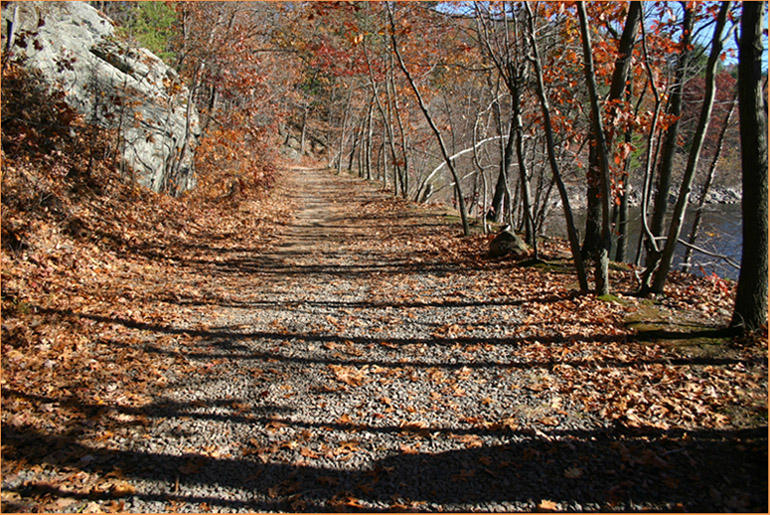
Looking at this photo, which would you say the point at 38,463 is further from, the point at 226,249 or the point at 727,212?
the point at 727,212

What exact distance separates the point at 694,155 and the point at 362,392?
5526 millimetres

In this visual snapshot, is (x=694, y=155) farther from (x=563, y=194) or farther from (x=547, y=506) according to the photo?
(x=547, y=506)

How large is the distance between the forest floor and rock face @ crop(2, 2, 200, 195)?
4.11 m

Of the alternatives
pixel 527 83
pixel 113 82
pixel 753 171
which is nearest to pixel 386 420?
pixel 753 171

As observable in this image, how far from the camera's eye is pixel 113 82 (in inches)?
477

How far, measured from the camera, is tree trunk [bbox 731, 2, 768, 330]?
498cm

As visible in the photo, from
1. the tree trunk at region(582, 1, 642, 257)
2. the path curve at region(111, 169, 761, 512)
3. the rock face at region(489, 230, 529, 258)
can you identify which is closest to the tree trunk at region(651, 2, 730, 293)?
the tree trunk at region(582, 1, 642, 257)

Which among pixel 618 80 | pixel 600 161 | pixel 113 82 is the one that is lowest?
pixel 600 161

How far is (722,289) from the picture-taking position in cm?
737

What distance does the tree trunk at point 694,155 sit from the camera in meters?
5.84

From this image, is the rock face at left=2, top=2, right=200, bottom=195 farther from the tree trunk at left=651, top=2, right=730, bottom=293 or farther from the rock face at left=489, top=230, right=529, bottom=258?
the tree trunk at left=651, top=2, right=730, bottom=293

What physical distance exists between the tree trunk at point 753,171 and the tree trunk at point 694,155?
0.74m

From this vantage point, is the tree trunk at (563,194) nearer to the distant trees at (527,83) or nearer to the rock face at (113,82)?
the distant trees at (527,83)

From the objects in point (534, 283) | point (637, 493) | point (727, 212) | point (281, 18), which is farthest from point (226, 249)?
point (727, 212)
